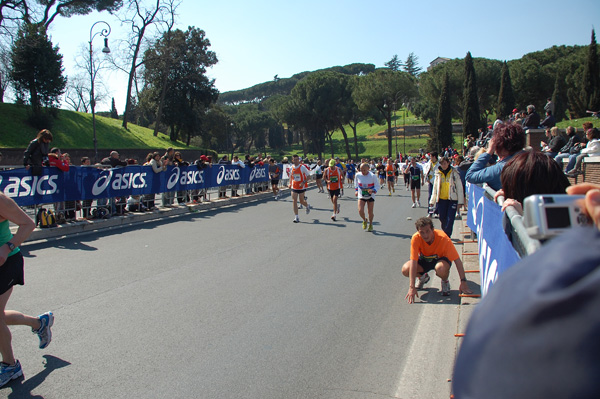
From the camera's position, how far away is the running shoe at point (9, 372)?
12.9 ft

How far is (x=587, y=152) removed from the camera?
12578 mm

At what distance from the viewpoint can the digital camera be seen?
4.19 feet

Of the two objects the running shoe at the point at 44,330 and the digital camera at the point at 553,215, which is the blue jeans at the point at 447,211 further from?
the digital camera at the point at 553,215

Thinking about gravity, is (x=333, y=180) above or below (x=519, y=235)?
below

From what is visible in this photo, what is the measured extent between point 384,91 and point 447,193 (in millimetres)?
60103

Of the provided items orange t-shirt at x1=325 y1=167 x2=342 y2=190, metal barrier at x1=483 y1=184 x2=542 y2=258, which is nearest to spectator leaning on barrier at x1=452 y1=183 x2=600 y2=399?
metal barrier at x1=483 y1=184 x2=542 y2=258

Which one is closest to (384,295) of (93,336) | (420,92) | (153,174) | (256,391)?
(256,391)

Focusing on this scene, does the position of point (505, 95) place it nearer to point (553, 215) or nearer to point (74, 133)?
point (74, 133)

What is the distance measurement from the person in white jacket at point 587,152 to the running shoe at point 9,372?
13204 mm

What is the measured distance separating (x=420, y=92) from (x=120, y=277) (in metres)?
68.1

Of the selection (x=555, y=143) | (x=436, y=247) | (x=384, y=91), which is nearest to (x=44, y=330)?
(x=436, y=247)

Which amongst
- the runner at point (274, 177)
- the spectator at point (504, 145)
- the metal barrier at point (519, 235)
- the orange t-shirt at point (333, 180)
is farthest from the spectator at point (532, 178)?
the runner at point (274, 177)

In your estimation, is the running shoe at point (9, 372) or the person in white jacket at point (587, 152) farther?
the person in white jacket at point (587, 152)

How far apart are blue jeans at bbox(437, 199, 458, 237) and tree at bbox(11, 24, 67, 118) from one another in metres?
33.8
